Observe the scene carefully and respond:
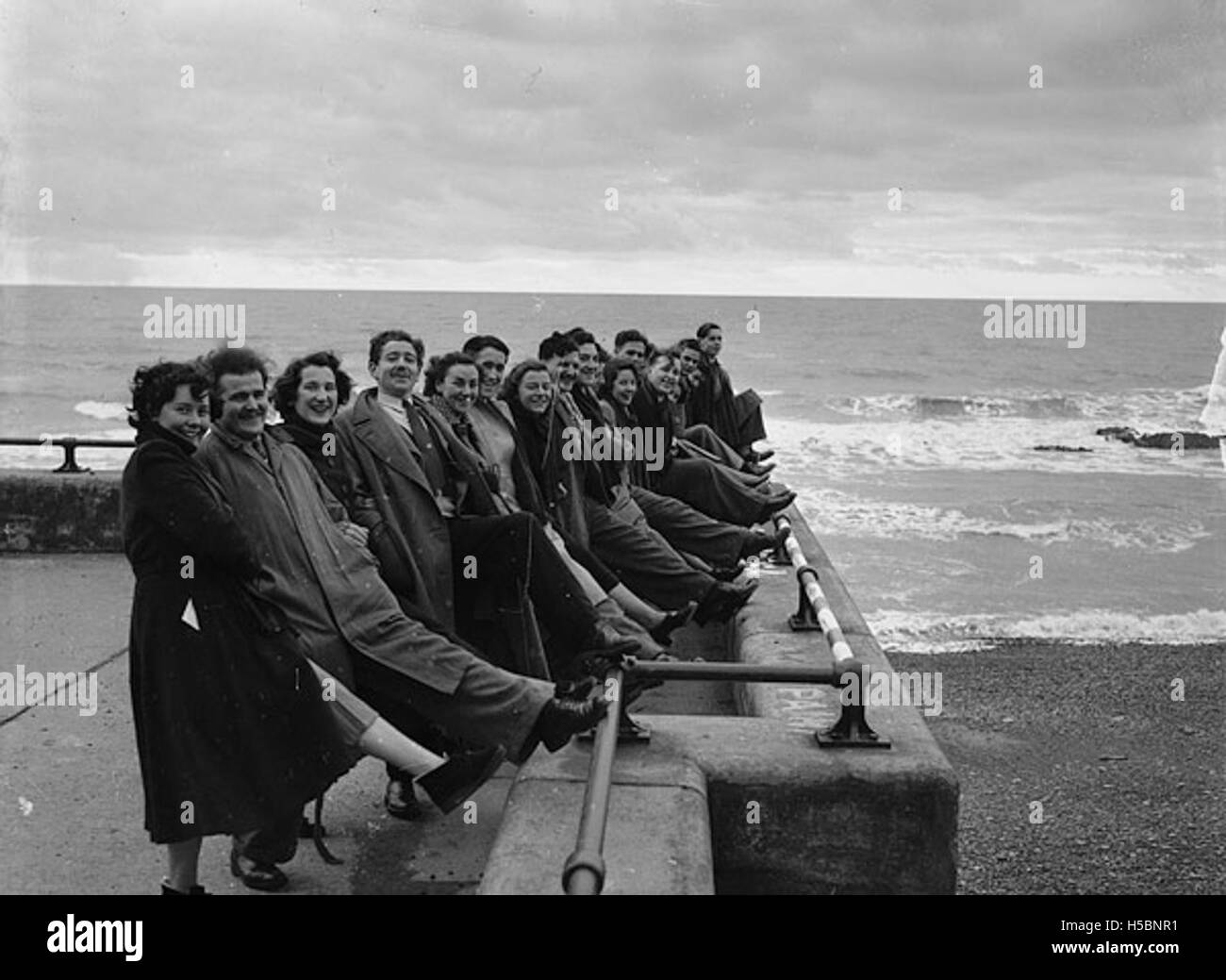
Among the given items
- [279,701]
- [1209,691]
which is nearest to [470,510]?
[279,701]

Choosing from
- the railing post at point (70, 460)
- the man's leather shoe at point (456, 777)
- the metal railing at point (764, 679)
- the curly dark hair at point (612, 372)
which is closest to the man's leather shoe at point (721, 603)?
the metal railing at point (764, 679)

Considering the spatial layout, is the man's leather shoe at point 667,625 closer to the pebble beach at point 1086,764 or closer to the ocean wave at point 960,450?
the pebble beach at point 1086,764

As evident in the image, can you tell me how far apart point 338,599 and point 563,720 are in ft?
2.65

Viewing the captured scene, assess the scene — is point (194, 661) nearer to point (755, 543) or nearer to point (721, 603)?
point (721, 603)

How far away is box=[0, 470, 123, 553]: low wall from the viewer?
9.39 meters

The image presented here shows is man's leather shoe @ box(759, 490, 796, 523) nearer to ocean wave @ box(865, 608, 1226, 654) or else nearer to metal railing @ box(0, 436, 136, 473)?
metal railing @ box(0, 436, 136, 473)

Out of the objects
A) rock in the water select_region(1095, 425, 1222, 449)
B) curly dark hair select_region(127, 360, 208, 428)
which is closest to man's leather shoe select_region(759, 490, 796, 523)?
curly dark hair select_region(127, 360, 208, 428)

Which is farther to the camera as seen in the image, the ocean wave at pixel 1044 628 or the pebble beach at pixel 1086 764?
the ocean wave at pixel 1044 628

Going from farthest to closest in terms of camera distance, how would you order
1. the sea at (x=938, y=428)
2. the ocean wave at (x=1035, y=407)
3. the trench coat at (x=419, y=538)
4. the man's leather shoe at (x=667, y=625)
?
the ocean wave at (x=1035, y=407)
the sea at (x=938, y=428)
the man's leather shoe at (x=667, y=625)
the trench coat at (x=419, y=538)

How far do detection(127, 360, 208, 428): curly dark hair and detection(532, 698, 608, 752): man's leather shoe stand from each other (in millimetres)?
1354

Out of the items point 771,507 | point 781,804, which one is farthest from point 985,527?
point 781,804

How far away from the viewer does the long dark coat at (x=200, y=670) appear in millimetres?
3676

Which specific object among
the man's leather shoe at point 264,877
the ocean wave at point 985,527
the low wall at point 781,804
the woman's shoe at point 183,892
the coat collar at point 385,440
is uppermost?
the coat collar at point 385,440
